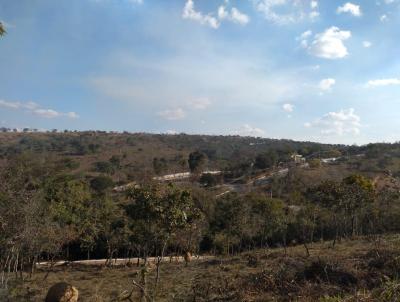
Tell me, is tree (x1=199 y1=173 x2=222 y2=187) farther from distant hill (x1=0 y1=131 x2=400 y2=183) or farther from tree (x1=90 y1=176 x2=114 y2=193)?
tree (x1=90 y1=176 x2=114 y2=193)

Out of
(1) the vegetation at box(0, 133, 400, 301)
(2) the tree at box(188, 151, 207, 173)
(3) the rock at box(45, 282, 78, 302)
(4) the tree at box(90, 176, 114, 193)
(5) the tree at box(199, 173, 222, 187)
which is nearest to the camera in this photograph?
(1) the vegetation at box(0, 133, 400, 301)

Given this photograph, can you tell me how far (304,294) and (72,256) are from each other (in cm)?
3133

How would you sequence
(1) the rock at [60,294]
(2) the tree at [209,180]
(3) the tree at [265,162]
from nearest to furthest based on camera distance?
1. (1) the rock at [60,294]
2. (2) the tree at [209,180]
3. (3) the tree at [265,162]

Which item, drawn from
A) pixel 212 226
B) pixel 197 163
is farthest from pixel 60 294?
pixel 197 163

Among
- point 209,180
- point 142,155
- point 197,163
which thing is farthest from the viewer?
point 142,155

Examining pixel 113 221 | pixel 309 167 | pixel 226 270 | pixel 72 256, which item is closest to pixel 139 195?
pixel 226 270

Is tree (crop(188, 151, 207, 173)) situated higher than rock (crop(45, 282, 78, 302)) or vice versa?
tree (crop(188, 151, 207, 173))

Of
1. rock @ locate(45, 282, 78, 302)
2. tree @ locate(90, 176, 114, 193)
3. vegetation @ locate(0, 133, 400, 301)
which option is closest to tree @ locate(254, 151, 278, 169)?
vegetation @ locate(0, 133, 400, 301)

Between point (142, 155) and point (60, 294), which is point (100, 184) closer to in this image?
point (142, 155)

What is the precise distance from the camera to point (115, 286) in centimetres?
2114

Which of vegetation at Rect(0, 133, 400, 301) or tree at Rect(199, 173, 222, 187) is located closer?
vegetation at Rect(0, 133, 400, 301)

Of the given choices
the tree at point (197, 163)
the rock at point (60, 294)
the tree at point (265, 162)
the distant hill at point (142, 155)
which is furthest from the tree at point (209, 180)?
the rock at point (60, 294)

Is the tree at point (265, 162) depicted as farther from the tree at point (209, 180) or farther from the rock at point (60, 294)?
the rock at point (60, 294)

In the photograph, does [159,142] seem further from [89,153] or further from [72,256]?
[72,256]
